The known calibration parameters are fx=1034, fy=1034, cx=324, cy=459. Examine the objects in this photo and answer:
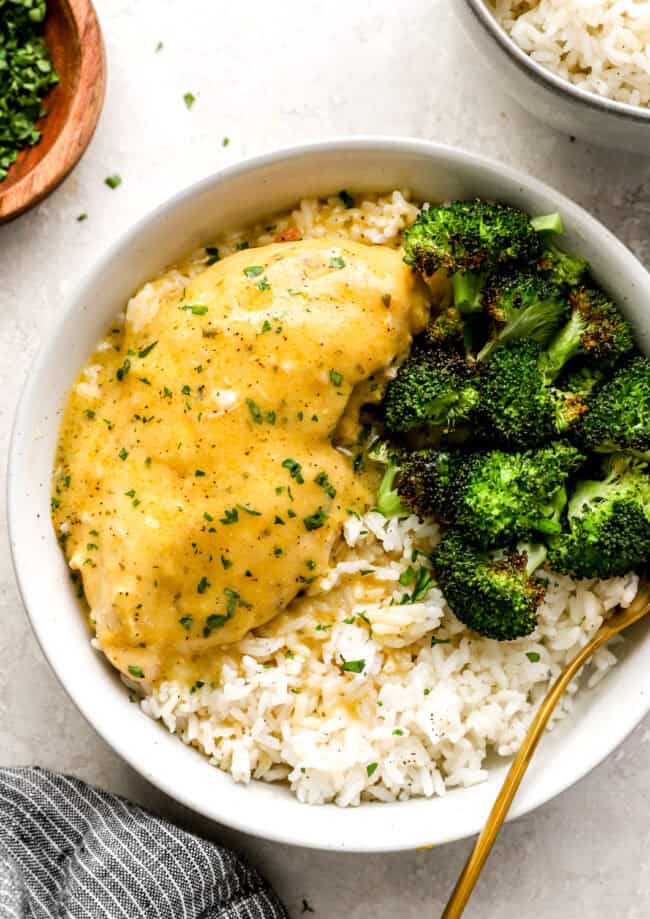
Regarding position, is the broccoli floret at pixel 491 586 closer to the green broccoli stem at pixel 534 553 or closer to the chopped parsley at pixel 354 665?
the green broccoli stem at pixel 534 553

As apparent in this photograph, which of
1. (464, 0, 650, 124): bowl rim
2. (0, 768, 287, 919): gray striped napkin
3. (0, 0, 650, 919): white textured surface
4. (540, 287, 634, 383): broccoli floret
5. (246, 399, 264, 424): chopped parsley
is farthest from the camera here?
(0, 0, 650, 919): white textured surface

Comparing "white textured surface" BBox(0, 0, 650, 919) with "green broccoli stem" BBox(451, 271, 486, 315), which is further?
"white textured surface" BBox(0, 0, 650, 919)

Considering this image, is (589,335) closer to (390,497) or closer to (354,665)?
(390,497)

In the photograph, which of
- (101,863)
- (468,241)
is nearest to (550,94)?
(468,241)

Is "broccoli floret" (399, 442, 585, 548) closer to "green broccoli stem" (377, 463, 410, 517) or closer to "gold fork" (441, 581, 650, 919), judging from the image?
"green broccoli stem" (377, 463, 410, 517)

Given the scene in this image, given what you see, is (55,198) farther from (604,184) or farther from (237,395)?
(604,184)

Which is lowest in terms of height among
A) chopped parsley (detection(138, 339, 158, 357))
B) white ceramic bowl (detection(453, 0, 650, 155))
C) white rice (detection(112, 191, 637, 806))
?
white rice (detection(112, 191, 637, 806))

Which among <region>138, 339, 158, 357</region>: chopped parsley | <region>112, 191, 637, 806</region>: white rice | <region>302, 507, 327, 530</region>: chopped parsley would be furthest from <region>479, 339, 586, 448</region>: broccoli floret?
<region>138, 339, 158, 357</region>: chopped parsley

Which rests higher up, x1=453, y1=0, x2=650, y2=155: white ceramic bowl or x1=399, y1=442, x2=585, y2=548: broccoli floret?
x1=453, y1=0, x2=650, y2=155: white ceramic bowl
